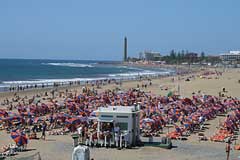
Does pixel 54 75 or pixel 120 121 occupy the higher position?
pixel 120 121

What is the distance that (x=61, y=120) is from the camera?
74.6 ft

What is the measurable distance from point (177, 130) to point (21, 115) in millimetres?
8910

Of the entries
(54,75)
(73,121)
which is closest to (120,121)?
(73,121)

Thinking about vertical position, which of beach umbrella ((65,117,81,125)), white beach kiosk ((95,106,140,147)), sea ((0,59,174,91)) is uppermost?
white beach kiosk ((95,106,140,147))

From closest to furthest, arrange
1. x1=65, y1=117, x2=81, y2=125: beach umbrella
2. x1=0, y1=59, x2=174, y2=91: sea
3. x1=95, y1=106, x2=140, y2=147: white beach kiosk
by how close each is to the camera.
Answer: x1=95, y1=106, x2=140, y2=147: white beach kiosk
x1=65, y1=117, x2=81, y2=125: beach umbrella
x1=0, y1=59, x2=174, y2=91: sea

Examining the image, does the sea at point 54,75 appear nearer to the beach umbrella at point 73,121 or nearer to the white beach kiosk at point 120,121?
the beach umbrella at point 73,121

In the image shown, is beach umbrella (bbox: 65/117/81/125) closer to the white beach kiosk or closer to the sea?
the white beach kiosk

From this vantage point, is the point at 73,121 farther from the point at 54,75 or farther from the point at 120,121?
the point at 54,75

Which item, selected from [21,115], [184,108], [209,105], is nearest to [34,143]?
[21,115]

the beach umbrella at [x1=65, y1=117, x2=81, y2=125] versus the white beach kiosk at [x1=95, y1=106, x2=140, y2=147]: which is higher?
the white beach kiosk at [x1=95, y1=106, x2=140, y2=147]

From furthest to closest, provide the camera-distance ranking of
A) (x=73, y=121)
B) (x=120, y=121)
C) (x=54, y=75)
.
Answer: (x=54, y=75) < (x=73, y=121) < (x=120, y=121)

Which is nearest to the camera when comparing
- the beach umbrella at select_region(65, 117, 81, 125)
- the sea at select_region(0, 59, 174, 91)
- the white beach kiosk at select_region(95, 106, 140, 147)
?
the white beach kiosk at select_region(95, 106, 140, 147)

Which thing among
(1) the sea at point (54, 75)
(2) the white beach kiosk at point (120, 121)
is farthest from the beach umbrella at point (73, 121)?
(1) the sea at point (54, 75)

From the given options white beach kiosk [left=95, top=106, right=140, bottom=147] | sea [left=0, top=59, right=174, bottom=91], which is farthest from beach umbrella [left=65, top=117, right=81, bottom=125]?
sea [left=0, top=59, right=174, bottom=91]
